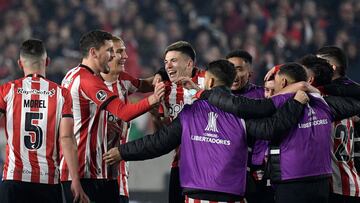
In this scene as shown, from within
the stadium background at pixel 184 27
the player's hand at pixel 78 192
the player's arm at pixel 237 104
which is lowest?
the player's hand at pixel 78 192

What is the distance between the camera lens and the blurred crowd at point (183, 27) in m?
14.5

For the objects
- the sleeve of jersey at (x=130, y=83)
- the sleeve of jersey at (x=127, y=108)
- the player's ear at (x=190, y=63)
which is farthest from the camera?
the sleeve of jersey at (x=130, y=83)

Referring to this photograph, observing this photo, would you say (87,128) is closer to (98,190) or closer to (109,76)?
(98,190)

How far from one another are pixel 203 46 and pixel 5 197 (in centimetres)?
859

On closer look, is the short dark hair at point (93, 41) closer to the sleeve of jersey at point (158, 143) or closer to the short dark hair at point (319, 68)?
the sleeve of jersey at point (158, 143)

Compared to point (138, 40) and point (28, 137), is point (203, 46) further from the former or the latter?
point (28, 137)

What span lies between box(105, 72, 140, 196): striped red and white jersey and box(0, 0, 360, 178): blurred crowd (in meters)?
6.41

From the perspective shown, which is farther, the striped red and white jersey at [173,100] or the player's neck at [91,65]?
the striped red and white jersey at [173,100]

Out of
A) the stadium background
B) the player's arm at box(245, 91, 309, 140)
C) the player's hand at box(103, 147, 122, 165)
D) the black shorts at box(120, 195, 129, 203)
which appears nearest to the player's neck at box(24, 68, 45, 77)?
the player's hand at box(103, 147, 122, 165)

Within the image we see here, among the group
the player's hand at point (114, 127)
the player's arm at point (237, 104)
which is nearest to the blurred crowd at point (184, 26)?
the player's hand at point (114, 127)

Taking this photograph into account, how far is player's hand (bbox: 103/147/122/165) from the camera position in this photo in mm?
6574

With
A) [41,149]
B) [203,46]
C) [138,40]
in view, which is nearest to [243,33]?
[203,46]

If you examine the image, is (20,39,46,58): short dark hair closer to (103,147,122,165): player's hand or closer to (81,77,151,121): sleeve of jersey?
(81,77,151,121): sleeve of jersey

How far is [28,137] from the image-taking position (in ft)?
21.8
